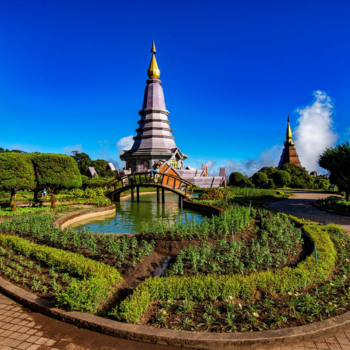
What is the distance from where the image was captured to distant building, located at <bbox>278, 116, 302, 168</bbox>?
204 ft

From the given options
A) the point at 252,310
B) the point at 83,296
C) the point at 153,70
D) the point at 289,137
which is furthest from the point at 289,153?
the point at 83,296

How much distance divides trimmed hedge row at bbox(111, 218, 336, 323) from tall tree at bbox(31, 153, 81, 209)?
12.5 meters

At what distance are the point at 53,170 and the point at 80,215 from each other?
3067 mm

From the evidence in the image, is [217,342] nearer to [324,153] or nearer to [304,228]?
[304,228]

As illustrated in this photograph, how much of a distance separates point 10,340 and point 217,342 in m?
3.00

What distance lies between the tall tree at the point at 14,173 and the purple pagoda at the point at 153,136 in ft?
100

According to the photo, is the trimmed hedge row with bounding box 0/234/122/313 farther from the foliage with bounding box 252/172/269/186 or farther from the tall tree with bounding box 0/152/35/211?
the foliage with bounding box 252/172/269/186

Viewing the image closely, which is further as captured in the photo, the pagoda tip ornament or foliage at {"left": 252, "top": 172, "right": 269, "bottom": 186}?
the pagoda tip ornament

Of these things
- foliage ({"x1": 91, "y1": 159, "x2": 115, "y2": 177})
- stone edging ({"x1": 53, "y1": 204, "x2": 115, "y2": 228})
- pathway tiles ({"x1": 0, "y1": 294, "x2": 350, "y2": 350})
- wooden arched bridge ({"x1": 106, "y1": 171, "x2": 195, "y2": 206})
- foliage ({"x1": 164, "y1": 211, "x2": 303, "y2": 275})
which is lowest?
pathway tiles ({"x1": 0, "y1": 294, "x2": 350, "y2": 350})

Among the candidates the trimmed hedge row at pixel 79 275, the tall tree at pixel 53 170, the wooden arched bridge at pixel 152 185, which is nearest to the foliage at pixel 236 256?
the trimmed hedge row at pixel 79 275

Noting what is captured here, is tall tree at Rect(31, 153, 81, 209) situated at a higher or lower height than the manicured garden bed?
higher

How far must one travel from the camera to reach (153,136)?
4772 centimetres

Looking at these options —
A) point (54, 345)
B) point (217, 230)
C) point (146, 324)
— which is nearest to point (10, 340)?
point (54, 345)

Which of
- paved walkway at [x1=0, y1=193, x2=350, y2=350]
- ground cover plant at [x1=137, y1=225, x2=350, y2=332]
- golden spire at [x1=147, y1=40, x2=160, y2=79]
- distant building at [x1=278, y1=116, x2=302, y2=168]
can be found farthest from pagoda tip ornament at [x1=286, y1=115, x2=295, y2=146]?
paved walkway at [x1=0, y1=193, x2=350, y2=350]
